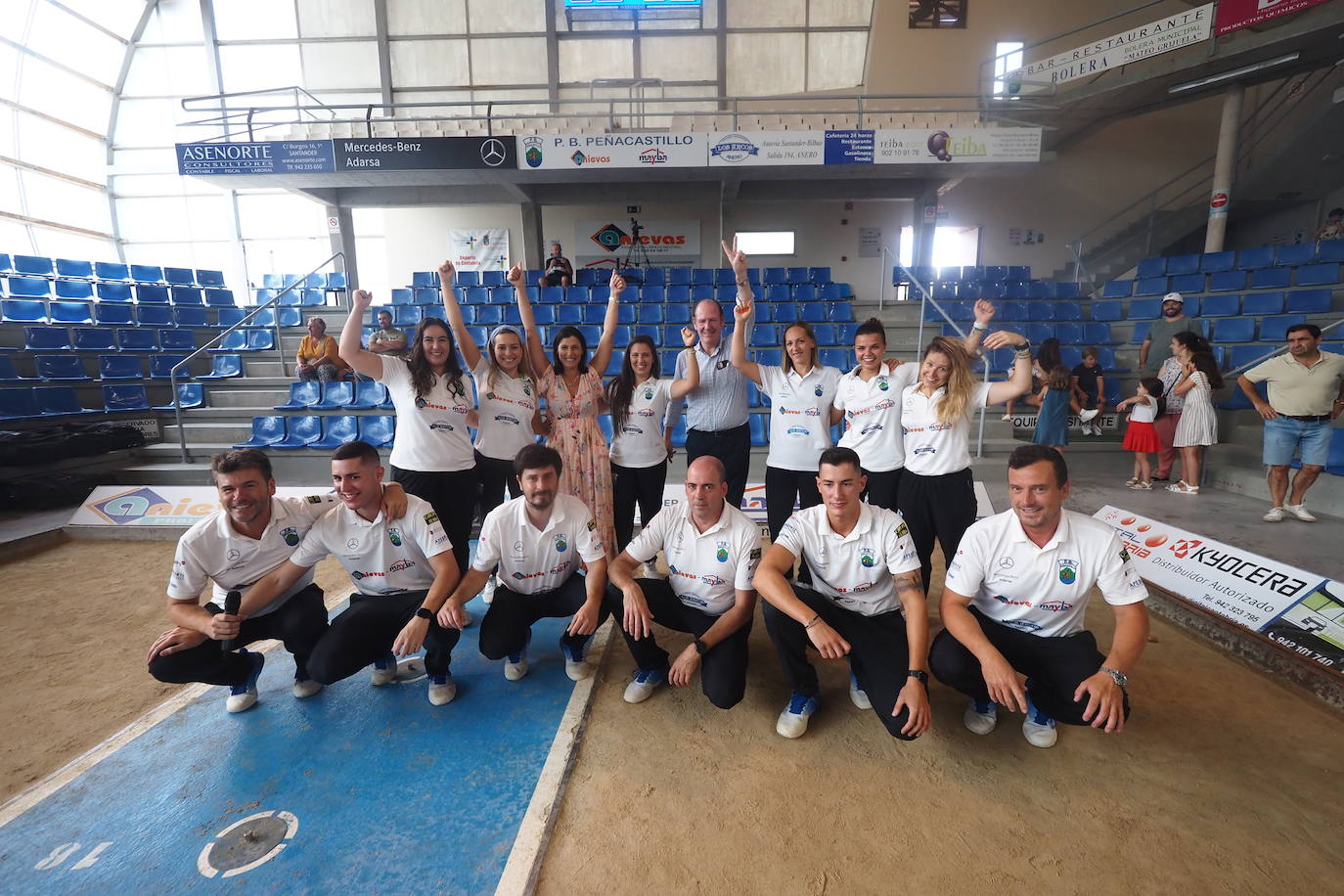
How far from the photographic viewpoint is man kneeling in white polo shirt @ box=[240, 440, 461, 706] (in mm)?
2473

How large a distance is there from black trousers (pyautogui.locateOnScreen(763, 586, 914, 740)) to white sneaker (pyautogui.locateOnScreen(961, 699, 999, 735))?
379mm

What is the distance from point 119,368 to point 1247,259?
53.4 feet

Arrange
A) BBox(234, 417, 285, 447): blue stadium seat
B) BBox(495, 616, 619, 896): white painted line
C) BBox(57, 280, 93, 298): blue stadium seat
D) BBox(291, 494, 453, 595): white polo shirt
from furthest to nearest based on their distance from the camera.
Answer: BBox(57, 280, 93, 298): blue stadium seat → BBox(234, 417, 285, 447): blue stadium seat → BBox(291, 494, 453, 595): white polo shirt → BBox(495, 616, 619, 896): white painted line

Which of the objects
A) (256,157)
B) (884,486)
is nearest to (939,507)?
(884,486)

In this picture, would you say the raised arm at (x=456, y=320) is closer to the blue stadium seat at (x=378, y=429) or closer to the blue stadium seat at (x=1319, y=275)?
the blue stadium seat at (x=378, y=429)

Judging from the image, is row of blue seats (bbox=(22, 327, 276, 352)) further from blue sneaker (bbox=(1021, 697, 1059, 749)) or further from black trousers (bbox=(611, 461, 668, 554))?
blue sneaker (bbox=(1021, 697, 1059, 749))

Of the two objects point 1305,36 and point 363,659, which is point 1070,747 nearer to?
point 363,659

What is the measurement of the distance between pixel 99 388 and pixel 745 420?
9.12 m

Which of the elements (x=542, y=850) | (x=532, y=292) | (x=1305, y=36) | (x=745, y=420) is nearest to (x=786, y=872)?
(x=542, y=850)

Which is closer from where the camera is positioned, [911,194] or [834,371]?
[834,371]

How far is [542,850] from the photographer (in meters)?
1.75

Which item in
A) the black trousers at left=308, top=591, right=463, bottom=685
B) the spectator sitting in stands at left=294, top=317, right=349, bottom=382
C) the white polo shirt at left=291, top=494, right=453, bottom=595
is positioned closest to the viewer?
the black trousers at left=308, top=591, right=463, bottom=685

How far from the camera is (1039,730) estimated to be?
2260 mm

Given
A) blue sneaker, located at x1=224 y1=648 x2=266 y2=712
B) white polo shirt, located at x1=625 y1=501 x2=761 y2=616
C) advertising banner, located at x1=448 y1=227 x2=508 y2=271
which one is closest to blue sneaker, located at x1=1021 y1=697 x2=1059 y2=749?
white polo shirt, located at x1=625 y1=501 x2=761 y2=616
